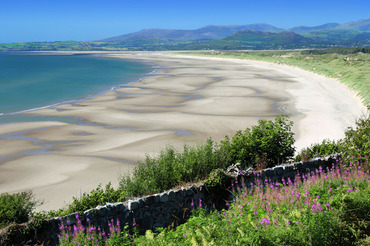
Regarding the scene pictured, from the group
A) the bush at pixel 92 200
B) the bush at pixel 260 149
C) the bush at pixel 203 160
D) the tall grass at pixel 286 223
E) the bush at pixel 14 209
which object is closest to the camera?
the tall grass at pixel 286 223

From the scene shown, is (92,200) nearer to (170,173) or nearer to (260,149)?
(170,173)

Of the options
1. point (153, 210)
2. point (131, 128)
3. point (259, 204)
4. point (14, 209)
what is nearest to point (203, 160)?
point (153, 210)

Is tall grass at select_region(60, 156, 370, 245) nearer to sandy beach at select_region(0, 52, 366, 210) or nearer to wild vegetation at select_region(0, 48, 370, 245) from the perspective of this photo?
wild vegetation at select_region(0, 48, 370, 245)

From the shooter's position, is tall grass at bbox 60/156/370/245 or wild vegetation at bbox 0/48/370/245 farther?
wild vegetation at bbox 0/48/370/245

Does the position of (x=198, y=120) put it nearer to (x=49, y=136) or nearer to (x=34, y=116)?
(x=49, y=136)

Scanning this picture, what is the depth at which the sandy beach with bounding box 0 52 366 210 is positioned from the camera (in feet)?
47.8

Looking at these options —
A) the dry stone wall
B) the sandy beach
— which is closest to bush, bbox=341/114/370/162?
the dry stone wall

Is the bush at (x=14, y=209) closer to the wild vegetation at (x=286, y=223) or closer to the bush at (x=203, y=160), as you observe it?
the wild vegetation at (x=286, y=223)

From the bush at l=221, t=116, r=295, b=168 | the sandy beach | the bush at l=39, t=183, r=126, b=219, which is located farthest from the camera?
the sandy beach

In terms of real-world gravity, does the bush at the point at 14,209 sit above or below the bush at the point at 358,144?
below

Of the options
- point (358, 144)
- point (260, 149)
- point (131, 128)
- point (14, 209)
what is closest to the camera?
point (14, 209)

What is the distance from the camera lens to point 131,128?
73.3ft

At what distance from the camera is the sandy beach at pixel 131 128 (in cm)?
1458

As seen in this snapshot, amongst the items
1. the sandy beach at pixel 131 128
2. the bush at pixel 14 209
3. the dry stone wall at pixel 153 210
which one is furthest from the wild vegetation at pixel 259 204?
the sandy beach at pixel 131 128
